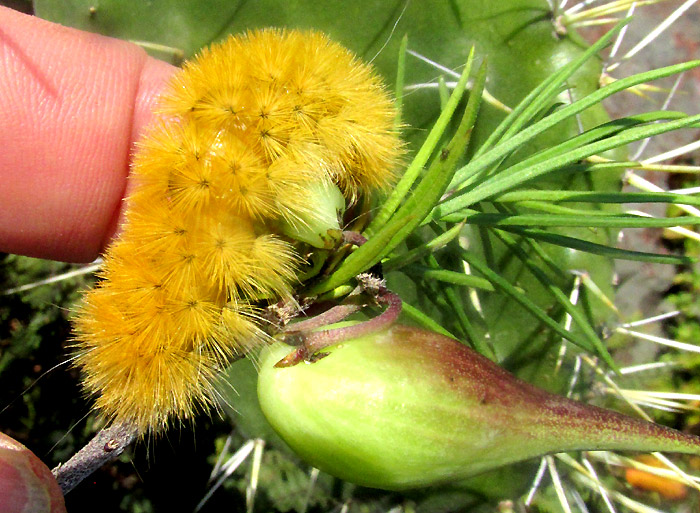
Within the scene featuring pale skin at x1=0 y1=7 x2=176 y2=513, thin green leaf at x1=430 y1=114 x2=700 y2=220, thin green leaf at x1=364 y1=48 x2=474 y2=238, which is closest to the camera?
thin green leaf at x1=430 y1=114 x2=700 y2=220

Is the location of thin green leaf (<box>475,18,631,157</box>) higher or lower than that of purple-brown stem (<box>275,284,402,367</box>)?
higher

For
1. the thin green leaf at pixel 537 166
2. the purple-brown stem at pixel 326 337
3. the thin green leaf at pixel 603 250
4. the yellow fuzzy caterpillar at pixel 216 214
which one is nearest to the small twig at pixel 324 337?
the purple-brown stem at pixel 326 337

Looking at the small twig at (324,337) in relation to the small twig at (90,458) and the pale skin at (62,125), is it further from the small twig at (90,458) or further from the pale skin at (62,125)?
the pale skin at (62,125)

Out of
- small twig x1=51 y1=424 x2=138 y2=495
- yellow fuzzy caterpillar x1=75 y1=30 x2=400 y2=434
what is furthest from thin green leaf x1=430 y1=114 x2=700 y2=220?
small twig x1=51 y1=424 x2=138 y2=495

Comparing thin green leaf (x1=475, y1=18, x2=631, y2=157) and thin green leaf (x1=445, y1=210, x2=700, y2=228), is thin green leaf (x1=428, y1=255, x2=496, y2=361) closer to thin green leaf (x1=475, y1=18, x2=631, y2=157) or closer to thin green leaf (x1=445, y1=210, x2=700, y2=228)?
thin green leaf (x1=445, y1=210, x2=700, y2=228)

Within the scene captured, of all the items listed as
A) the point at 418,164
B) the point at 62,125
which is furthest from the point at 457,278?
the point at 62,125

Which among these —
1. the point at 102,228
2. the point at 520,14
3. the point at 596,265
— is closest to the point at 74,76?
the point at 102,228
